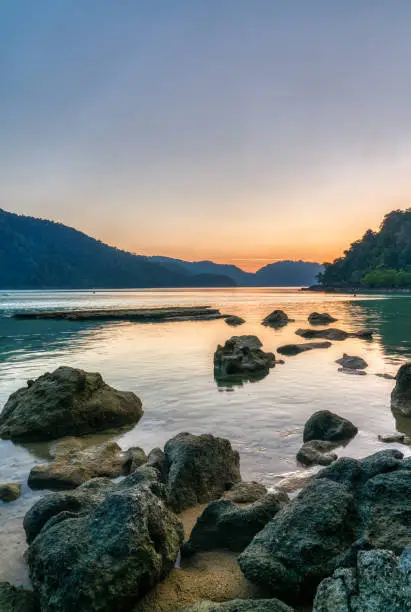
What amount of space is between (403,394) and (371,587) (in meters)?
11.7

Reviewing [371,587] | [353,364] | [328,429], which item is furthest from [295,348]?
[371,587]

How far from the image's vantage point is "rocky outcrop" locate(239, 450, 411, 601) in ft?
15.6

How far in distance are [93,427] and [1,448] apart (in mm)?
2478

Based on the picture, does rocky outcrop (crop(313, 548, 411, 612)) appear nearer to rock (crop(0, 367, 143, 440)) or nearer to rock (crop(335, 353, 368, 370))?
rock (crop(0, 367, 143, 440))

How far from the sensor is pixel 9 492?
8094mm

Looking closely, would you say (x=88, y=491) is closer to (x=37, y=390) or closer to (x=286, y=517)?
(x=286, y=517)

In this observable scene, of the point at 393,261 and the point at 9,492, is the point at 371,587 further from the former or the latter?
the point at 393,261

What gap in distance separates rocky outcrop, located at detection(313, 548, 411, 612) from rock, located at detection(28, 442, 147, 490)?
6.09m

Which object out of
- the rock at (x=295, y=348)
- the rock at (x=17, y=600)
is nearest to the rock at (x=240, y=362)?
the rock at (x=295, y=348)

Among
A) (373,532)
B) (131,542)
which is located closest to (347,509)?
(373,532)

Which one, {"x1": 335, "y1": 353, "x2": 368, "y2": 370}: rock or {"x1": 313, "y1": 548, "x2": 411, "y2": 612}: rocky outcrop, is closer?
{"x1": 313, "y1": 548, "x2": 411, "y2": 612}: rocky outcrop

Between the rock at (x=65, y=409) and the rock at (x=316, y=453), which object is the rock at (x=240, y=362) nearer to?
the rock at (x=65, y=409)

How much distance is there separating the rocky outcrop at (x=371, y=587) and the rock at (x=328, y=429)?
7672 mm

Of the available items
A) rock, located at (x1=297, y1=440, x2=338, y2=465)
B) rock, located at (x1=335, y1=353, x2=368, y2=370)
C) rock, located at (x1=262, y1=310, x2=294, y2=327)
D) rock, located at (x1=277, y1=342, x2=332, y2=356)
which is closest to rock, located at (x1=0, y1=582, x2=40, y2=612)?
rock, located at (x1=297, y1=440, x2=338, y2=465)
